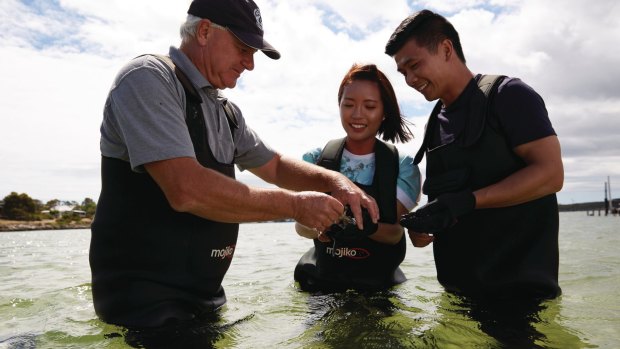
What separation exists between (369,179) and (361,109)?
64 centimetres

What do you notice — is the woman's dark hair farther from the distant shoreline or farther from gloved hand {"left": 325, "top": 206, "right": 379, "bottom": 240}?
the distant shoreline

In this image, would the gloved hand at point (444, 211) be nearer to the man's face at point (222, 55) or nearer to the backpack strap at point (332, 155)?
the backpack strap at point (332, 155)

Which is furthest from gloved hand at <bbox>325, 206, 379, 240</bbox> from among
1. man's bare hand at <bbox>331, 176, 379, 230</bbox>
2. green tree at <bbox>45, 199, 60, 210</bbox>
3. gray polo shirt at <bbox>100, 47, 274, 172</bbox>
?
green tree at <bbox>45, 199, 60, 210</bbox>

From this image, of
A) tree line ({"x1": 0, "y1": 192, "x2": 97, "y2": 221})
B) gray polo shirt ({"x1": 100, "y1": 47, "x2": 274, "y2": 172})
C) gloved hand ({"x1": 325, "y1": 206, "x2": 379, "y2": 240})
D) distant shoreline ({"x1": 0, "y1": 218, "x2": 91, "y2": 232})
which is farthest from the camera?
tree line ({"x1": 0, "y1": 192, "x2": 97, "y2": 221})

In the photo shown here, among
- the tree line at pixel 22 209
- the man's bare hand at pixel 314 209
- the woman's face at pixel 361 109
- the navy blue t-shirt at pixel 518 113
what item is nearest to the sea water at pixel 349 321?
the man's bare hand at pixel 314 209

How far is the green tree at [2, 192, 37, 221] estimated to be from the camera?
2635 inches

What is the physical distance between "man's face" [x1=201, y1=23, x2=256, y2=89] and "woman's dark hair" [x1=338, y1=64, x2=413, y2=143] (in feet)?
4.31

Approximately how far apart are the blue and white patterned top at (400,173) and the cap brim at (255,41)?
1357 millimetres

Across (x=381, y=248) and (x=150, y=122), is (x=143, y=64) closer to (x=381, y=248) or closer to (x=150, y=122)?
(x=150, y=122)

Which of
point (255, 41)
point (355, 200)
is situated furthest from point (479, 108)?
point (255, 41)

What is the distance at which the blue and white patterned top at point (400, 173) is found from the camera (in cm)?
393

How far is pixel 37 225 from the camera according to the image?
6397 cm

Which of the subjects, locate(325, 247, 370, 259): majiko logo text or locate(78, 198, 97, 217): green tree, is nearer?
locate(325, 247, 370, 259): majiko logo text

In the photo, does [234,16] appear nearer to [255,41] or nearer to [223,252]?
[255,41]
